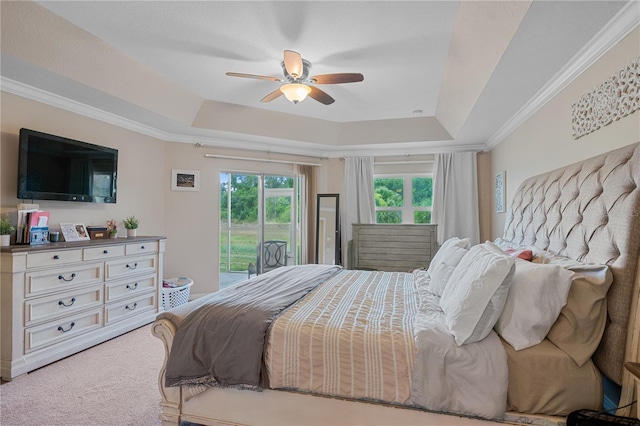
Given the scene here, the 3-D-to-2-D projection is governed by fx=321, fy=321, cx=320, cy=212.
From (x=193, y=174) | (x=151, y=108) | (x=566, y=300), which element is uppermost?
(x=151, y=108)

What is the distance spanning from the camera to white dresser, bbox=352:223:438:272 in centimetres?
471

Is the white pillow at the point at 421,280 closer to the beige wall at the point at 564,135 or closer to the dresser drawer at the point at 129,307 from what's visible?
the beige wall at the point at 564,135

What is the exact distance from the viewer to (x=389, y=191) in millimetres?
5344

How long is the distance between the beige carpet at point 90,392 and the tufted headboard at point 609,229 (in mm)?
2367

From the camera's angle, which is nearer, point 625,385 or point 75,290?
point 625,385

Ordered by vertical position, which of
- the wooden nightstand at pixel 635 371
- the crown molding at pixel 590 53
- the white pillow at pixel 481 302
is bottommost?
the wooden nightstand at pixel 635 371

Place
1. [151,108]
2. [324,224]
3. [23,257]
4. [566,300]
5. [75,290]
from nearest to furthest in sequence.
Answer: [566,300] < [23,257] < [75,290] < [151,108] < [324,224]

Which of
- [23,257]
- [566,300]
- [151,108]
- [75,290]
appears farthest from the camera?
[151,108]

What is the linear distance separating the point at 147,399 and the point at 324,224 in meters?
3.58

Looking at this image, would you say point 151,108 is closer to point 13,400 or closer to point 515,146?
point 13,400

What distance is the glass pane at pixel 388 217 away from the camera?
5.32 metres

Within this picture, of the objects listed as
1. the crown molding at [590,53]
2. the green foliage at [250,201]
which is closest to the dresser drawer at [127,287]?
the green foliage at [250,201]

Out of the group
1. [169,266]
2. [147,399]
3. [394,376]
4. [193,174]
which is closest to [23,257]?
[147,399]

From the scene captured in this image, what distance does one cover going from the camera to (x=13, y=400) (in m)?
2.09
